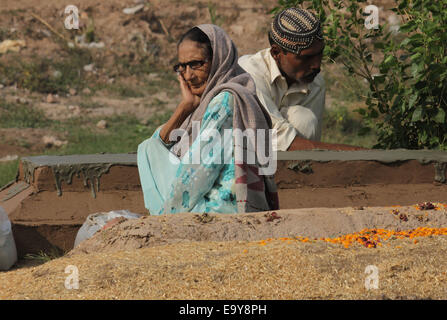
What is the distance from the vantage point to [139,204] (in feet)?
18.6

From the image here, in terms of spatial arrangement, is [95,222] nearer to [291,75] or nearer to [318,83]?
[291,75]

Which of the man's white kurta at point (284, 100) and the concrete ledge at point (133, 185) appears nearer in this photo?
the concrete ledge at point (133, 185)

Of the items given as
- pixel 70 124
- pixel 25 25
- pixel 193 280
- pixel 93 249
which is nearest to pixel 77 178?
pixel 93 249

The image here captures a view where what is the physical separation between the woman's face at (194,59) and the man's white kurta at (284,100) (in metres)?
1.60

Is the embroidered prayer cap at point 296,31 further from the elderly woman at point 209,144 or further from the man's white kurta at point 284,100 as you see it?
the elderly woman at point 209,144

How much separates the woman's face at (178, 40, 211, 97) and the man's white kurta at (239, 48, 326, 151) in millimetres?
1602

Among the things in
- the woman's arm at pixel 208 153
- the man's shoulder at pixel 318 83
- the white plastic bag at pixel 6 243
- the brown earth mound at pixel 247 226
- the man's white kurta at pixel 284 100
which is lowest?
the brown earth mound at pixel 247 226

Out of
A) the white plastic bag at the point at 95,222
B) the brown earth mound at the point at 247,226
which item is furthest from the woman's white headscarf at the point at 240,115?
the white plastic bag at the point at 95,222

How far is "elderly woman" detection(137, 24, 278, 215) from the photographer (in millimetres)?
4340

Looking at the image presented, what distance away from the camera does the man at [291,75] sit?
612cm

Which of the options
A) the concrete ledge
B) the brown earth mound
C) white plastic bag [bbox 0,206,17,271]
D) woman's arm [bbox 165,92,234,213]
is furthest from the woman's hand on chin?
white plastic bag [bbox 0,206,17,271]

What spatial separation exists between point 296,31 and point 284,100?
0.60 metres

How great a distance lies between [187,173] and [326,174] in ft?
6.12
